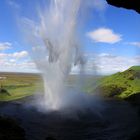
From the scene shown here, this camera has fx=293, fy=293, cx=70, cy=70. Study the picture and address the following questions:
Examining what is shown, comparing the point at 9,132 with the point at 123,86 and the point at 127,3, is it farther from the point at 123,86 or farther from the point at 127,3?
the point at 123,86

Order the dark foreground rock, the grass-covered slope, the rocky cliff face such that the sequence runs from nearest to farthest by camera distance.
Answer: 1. the dark foreground rock
2. the rocky cliff face
3. the grass-covered slope

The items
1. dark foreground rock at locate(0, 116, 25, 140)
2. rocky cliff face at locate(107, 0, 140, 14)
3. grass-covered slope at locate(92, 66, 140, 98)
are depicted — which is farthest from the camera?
grass-covered slope at locate(92, 66, 140, 98)

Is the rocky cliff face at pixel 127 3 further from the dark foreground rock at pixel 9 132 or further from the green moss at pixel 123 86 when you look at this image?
the green moss at pixel 123 86

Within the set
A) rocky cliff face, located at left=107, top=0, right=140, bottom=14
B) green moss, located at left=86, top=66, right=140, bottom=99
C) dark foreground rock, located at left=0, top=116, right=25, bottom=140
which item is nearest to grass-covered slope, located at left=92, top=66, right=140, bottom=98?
green moss, located at left=86, top=66, right=140, bottom=99

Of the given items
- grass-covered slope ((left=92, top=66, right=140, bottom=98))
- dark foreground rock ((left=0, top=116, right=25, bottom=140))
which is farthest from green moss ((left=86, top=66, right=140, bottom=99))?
dark foreground rock ((left=0, top=116, right=25, bottom=140))

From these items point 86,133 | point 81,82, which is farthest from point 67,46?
point 86,133

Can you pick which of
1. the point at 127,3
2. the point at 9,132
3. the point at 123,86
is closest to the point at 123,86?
the point at 123,86

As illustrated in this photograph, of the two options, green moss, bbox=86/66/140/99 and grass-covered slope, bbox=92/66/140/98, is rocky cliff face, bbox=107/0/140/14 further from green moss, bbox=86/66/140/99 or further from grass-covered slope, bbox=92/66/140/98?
grass-covered slope, bbox=92/66/140/98

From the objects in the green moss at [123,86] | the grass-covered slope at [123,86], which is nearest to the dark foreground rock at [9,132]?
the green moss at [123,86]

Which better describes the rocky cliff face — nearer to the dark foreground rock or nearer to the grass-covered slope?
the dark foreground rock

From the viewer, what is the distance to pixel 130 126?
45812 mm

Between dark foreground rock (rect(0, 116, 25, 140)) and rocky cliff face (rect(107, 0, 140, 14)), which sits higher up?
rocky cliff face (rect(107, 0, 140, 14))

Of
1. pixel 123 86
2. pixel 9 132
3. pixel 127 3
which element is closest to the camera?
pixel 9 132

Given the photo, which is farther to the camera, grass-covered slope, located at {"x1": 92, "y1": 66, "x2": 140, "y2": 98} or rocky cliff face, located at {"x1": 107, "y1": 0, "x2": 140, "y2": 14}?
grass-covered slope, located at {"x1": 92, "y1": 66, "x2": 140, "y2": 98}
